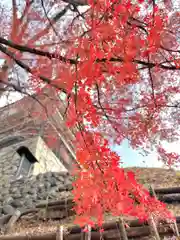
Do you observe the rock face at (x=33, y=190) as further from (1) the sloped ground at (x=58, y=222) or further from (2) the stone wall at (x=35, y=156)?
(1) the sloped ground at (x=58, y=222)

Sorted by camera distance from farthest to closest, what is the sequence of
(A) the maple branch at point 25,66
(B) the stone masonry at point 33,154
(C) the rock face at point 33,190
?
(B) the stone masonry at point 33,154, (C) the rock face at point 33,190, (A) the maple branch at point 25,66

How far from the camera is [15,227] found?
6559 millimetres

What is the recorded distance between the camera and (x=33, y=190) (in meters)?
9.07

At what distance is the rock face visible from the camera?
8.22 metres

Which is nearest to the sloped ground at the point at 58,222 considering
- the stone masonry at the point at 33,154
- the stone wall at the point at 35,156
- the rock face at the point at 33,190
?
the rock face at the point at 33,190

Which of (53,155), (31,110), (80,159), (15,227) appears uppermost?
(31,110)

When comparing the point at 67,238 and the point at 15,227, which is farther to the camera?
the point at 15,227

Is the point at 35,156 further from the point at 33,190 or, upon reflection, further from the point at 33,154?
the point at 33,190

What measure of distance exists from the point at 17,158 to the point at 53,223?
4.98m

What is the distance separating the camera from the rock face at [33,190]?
8219 mm

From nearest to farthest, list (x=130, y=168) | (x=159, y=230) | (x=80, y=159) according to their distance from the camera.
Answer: (x=80, y=159) → (x=159, y=230) → (x=130, y=168)

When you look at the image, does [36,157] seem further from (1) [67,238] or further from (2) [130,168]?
(1) [67,238]

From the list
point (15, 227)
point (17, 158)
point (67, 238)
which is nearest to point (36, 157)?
point (17, 158)

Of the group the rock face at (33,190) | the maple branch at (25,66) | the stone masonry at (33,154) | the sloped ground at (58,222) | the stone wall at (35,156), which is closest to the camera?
the maple branch at (25,66)
